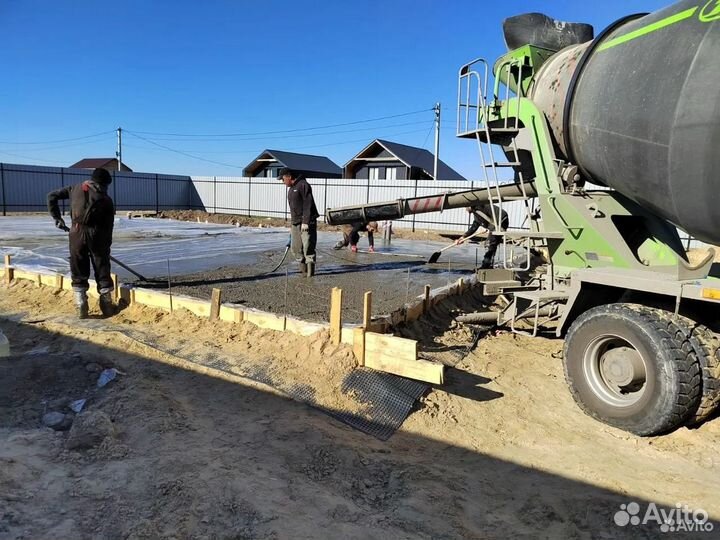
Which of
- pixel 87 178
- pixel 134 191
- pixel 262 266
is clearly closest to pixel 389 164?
pixel 134 191

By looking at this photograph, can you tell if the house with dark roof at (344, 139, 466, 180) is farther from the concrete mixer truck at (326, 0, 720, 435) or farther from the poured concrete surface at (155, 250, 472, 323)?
the concrete mixer truck at (326, 0, 720, 435)

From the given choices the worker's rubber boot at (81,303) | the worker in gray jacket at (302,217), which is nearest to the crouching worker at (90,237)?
the worker's rubber boot at (81,303)

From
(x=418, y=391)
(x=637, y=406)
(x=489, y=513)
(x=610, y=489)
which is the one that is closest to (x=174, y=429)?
(x=418, y=391)

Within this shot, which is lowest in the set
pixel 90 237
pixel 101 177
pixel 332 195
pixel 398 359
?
pixel 398 359

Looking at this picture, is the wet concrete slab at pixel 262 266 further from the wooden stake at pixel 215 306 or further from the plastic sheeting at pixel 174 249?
the wooden stake at pixel 215 306

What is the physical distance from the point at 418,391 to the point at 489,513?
1.47 m

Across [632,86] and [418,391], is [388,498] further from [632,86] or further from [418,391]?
[632,86]

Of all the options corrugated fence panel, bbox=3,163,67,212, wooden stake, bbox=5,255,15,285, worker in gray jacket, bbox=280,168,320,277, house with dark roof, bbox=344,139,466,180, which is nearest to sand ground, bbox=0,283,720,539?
wooden stake, bbox=5,255,15,285

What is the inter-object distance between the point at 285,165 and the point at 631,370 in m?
35.6

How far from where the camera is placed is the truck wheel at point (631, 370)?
386cm

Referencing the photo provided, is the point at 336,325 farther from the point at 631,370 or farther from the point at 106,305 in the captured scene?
the point at 106,305

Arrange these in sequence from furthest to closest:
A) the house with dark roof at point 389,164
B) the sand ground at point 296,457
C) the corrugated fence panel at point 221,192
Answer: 1. the house with dark roof at point 389,164
2. the corrugated fence panel at point 221,192
3. the sand ground at point 296,457

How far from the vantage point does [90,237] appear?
647cm

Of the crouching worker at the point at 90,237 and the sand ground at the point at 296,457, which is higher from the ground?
the crouching worker at the point at 90,237
